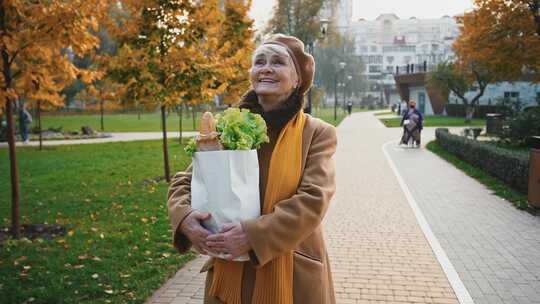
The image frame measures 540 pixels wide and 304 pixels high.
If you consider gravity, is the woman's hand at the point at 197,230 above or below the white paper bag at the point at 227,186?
below

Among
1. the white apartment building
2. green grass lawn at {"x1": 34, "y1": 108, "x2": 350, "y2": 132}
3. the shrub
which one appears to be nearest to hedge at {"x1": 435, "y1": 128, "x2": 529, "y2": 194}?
the shrub

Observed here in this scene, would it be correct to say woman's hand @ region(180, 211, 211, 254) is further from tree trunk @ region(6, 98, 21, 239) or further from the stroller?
the stroller

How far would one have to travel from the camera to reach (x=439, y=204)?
8859 millimetres

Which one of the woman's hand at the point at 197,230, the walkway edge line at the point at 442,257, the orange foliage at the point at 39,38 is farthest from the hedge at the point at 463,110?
the woman's hand at the point at 197,230

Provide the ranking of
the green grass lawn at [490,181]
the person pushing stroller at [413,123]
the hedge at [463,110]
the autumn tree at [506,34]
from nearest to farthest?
the green grass lawn at [490,181]
the autumn tree at [506,34]
the person pushing stroller at [413,123]
the hedge at [463,110]

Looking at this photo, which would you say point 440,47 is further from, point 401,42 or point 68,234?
point 68,234

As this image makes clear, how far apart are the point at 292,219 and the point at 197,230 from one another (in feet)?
1.37

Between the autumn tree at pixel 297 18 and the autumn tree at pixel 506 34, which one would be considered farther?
the autumn tree at pixel 297 18

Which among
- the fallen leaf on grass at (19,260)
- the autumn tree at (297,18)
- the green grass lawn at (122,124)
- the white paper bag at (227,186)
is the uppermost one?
the autumn tree at (297,18)

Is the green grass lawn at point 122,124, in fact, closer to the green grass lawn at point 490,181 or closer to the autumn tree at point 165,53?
the green grass lawn at point 490,181

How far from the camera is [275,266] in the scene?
7.13ft

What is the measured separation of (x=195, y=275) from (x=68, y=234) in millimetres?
2451

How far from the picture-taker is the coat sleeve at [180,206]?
216 cm

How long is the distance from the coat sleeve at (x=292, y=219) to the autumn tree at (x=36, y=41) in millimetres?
5285
